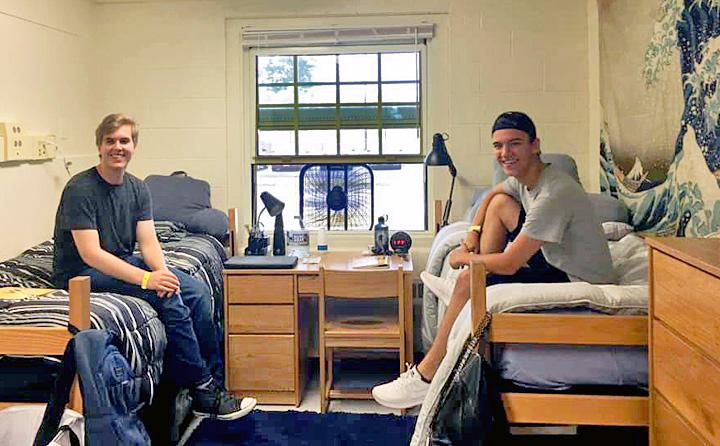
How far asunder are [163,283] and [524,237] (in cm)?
132

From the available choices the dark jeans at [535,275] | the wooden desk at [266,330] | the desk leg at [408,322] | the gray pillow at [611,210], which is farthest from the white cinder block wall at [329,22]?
the dark jeans at [535,275]

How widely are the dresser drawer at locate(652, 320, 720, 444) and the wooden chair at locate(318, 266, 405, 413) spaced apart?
4.82ft

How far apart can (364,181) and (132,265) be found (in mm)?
1754

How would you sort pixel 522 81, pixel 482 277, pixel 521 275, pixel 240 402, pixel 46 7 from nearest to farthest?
pixel 482 277
pixel 521 275
pixel 240 402
pixel 46 7
pixel 522 81

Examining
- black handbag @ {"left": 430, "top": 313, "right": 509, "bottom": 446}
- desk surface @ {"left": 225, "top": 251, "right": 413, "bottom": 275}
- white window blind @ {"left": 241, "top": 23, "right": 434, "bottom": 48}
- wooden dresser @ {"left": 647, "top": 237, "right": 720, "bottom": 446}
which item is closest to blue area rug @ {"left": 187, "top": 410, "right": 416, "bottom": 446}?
desk surface @ {"left": 225, "top": 251, "right": 413, "bottom": 275}

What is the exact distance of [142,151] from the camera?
4.18 meters

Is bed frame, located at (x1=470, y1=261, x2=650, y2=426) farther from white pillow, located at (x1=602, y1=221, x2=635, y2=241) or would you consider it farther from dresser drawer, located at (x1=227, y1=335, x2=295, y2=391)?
dresser drawer, located at (x1=227, y1=335, x2=295, y2=391)

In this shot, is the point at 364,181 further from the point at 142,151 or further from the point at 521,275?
the point at 521,275

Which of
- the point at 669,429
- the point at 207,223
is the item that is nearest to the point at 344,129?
the point at 207,223

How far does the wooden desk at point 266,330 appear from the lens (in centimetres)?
333

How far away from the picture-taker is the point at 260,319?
3354 mm

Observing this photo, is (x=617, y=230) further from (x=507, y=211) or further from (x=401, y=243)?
(x=401, y=243)

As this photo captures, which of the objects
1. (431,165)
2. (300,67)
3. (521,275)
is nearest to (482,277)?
(521,275)

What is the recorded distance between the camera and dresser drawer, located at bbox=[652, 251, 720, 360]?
150 cm
